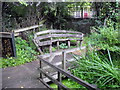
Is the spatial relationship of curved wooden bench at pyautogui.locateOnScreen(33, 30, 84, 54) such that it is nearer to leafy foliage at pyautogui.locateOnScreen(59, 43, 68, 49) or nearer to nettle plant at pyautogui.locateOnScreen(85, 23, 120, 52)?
leafy foliage at pyautogui.locateOnScreen(59, 43, 68, 49)

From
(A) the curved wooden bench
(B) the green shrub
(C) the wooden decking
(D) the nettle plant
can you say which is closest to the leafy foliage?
(A) the curved wooden bench

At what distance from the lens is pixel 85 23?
8445mm

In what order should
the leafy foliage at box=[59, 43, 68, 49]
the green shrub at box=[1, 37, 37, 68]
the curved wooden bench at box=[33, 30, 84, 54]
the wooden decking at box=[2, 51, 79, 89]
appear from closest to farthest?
the wooden decking at box=[2, 51, 79, 89]
the green shrub at box=[1, 37, 37, 68]
the curved wooden bench at box=[33, 30, 84, 54]
the leafy foliage at box=[59, 43, 68, 49]

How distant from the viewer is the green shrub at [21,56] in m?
4.36

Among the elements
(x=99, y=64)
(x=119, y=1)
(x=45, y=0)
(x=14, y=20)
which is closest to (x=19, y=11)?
(x=14, y=20)

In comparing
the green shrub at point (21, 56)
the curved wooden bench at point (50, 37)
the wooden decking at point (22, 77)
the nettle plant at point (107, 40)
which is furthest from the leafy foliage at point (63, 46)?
the nettle plant at point (107, 40)

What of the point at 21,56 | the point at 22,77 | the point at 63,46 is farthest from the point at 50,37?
the point at 22,77

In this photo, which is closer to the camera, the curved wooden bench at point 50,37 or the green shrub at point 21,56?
the green shrub at point 21,56


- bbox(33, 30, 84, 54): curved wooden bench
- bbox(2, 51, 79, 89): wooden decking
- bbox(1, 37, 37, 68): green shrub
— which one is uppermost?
bbox(33, 30, 84, 54): curved wooden bench

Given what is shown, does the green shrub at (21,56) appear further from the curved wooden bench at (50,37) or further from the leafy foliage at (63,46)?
the leafy foliage at (63,46)

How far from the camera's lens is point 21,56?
4777 millimetres

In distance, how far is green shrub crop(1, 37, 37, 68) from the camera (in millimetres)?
4360

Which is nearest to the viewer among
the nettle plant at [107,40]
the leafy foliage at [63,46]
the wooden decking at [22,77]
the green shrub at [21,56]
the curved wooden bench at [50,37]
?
the wooden decking at [22,77]

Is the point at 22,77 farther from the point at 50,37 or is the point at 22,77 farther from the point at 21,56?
the point at 50,37
